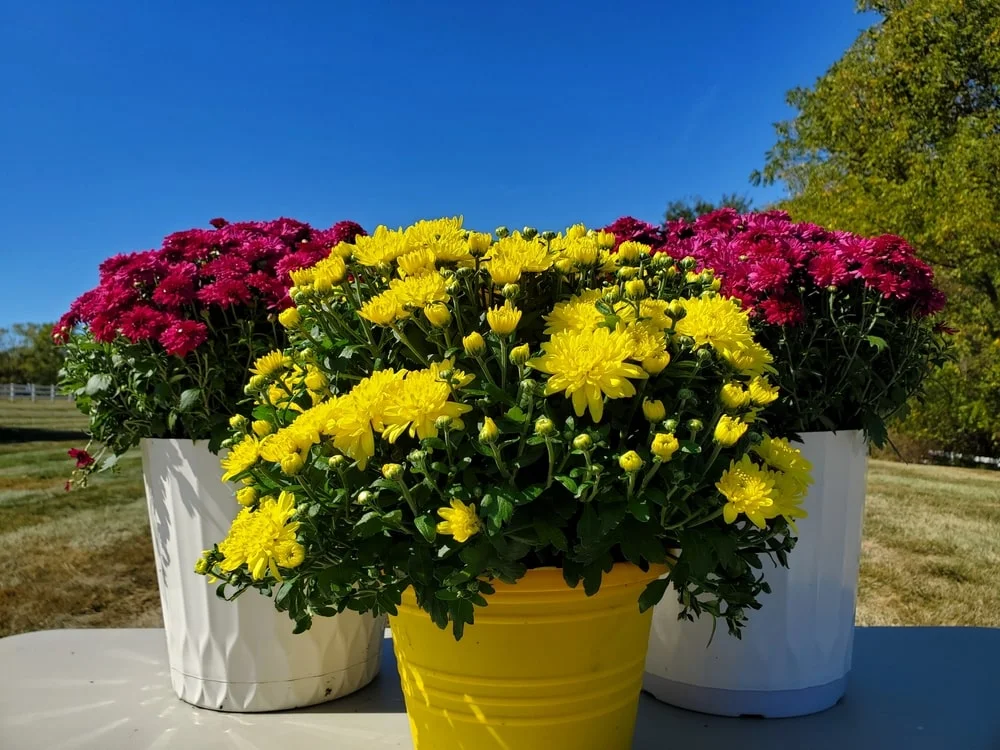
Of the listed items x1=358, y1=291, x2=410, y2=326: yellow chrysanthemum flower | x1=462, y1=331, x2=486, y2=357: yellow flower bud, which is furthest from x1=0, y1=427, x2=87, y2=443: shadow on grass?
x1=462, y1=331, x2=486, y2=357: yellow flower bud

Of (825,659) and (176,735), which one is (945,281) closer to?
(825,659)

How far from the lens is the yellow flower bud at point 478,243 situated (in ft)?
3.59

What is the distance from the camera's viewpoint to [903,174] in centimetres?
949

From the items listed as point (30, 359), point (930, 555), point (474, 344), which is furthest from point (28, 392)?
point (474, 344)

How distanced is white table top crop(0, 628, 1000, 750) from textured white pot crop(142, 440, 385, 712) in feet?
0.15

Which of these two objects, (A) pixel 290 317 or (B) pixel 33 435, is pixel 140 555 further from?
(B) pixel 33 435

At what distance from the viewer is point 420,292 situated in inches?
37.9

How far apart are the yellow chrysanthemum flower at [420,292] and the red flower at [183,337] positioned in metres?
0.62

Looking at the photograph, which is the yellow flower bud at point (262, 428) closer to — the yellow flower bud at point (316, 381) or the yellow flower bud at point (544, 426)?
the yellow flower bud at point (316, 381)

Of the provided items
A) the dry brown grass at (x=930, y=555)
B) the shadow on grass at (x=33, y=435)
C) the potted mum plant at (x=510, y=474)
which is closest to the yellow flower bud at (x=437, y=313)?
the potted mum plant at (x=510, y=474)

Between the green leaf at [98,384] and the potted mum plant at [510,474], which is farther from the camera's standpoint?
the green leaf at [98,384]

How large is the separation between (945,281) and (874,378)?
405 inches

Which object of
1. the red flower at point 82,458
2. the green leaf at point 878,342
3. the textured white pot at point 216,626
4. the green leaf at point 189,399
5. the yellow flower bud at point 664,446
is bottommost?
the textured white pot at point 216,626

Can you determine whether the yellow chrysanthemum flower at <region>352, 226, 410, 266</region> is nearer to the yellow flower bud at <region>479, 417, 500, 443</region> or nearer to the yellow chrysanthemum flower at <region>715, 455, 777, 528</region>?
the yellow flower bud at <region>479, 417, 500, 443</region>
